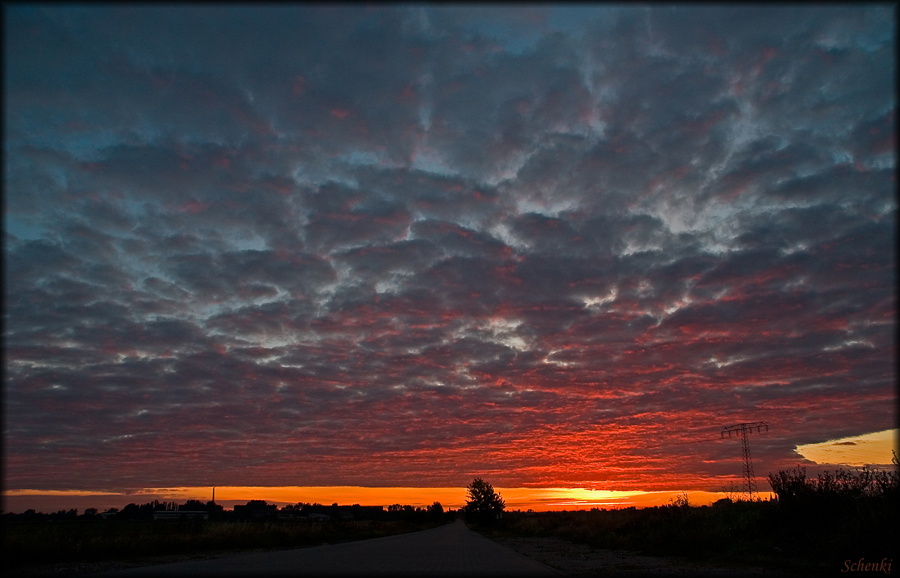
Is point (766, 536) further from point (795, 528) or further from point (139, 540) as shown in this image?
point (139, 540)

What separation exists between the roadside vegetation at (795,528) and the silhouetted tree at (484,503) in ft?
340

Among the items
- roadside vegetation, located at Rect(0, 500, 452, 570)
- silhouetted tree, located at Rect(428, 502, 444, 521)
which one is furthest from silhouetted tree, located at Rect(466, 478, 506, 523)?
roadside vegetation, located at Rect(0, 500, 452, 570)

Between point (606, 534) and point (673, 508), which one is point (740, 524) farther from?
point (606, 534)

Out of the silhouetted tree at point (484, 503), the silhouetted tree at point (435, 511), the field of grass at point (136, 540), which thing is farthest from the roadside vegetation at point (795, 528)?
the silhouetted tree at point (435, 511)

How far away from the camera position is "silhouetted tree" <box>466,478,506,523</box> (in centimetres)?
13032

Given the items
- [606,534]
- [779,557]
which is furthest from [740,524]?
[606,534]

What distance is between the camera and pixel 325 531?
177ft

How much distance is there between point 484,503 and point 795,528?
118614 mm

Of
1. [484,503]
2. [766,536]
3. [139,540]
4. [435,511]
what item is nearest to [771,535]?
[766,536]

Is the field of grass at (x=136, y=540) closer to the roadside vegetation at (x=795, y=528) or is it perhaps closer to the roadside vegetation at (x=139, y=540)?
the roadside vegetation at (x=139, y=540)

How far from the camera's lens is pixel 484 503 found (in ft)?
438

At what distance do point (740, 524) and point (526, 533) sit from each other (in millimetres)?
48829

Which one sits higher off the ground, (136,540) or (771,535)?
(771,535)

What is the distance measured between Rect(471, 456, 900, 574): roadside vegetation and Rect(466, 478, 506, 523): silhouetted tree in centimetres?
10373
